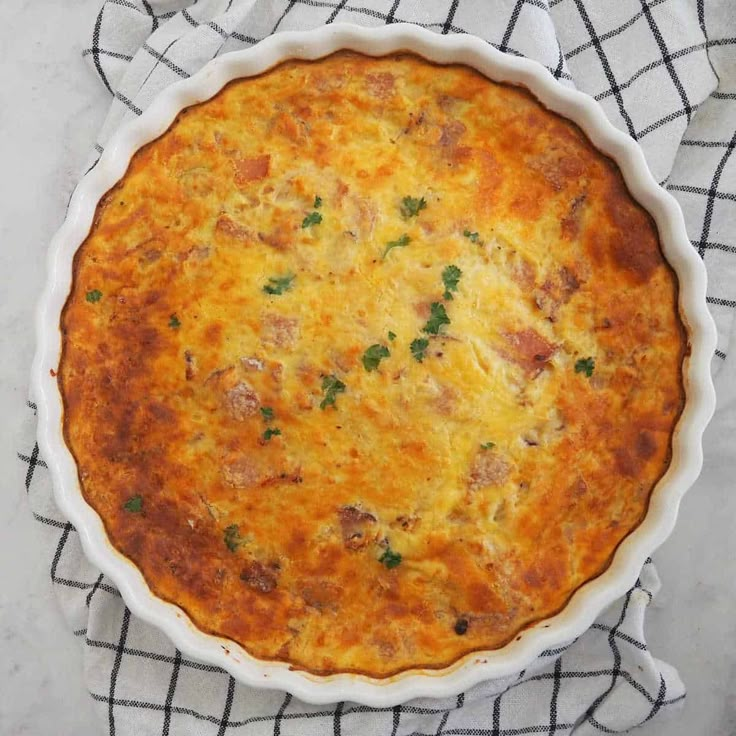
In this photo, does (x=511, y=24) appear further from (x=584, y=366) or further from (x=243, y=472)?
(x=243, y=472)

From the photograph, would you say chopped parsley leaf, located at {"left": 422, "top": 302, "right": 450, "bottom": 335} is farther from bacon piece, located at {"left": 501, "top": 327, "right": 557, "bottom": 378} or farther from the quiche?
bacon piece, located at {"left": 501, "top": 327, "right": 557, "bottom": 378}

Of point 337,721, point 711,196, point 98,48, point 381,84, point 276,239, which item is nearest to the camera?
point 276,239

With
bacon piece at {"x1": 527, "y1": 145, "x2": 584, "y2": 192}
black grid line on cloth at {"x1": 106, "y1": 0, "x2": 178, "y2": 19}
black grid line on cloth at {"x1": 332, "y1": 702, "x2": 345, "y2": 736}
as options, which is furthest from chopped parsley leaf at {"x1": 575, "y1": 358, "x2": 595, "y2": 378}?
black grid line on cloth at {"x1": 106, "y1": 0, "x2": 178, "y2": 19}

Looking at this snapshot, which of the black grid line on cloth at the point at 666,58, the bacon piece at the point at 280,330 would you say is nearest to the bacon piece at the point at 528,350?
the bacon piece at the point at 280,330

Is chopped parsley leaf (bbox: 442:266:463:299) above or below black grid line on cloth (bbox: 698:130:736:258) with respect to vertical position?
above

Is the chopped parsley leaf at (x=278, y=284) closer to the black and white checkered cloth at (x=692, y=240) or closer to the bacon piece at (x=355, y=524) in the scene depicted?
the bacon piece at (x=355, y=524)

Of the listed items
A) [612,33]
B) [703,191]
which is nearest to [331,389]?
[703,191]
